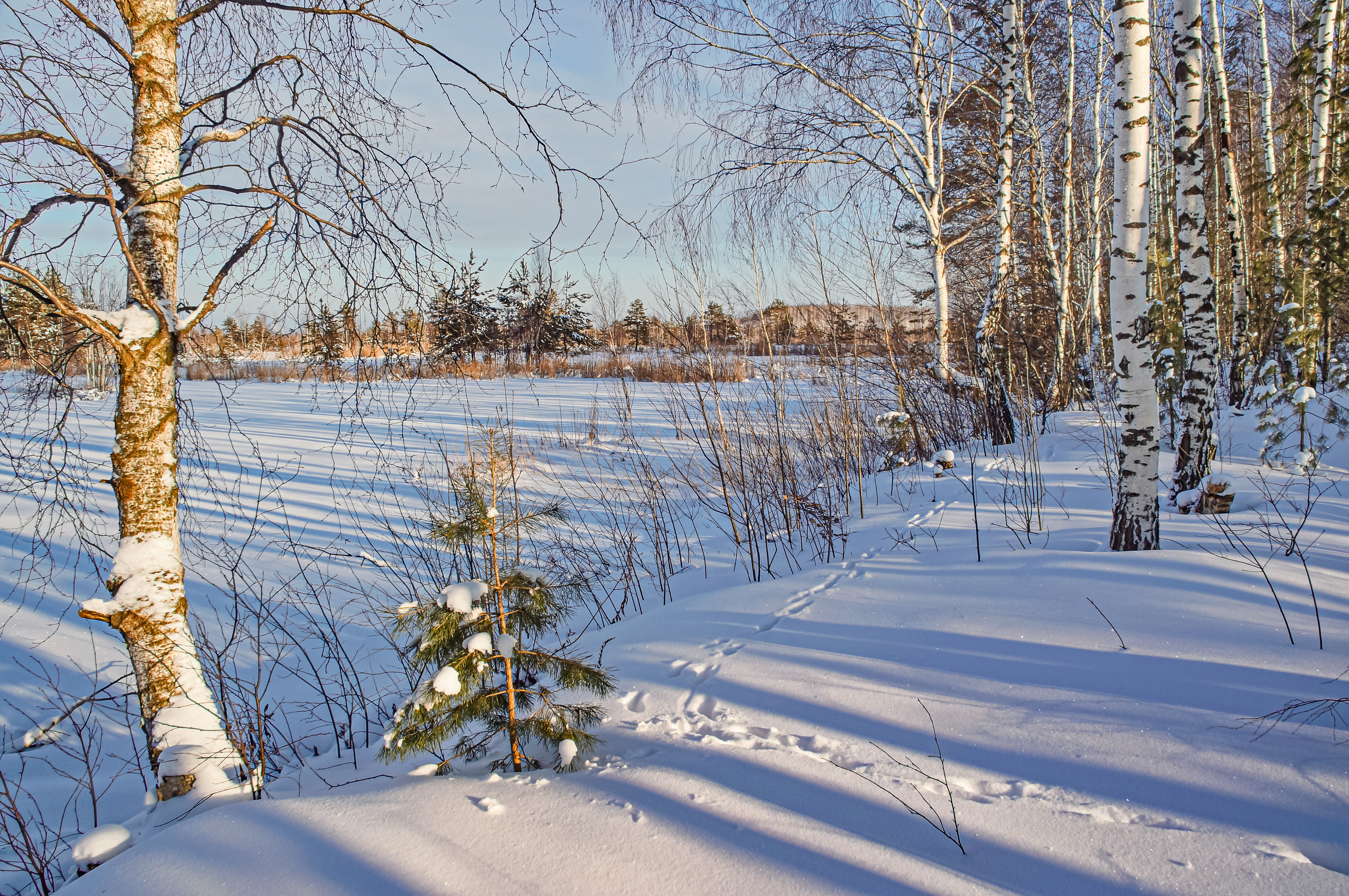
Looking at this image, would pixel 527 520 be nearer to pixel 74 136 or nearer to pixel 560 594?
pixel 560 594

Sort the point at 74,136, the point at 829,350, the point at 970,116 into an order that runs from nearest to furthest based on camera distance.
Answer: the point at 74,136, the point at 829,350, the point at 970,116

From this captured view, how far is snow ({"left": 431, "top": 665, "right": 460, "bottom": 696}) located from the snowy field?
0.96 ft

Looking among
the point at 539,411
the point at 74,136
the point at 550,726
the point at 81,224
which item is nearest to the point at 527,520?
the point at 550,726

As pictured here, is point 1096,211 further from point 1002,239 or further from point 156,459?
point 156,459

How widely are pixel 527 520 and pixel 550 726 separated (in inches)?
22.5

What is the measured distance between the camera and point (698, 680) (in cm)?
229

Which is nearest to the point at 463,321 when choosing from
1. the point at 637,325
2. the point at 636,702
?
the point at 636,702

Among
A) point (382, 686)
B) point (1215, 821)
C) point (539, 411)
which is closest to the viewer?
point (1215, 821)

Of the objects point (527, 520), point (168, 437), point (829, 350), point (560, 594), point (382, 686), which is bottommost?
point (382, 686)

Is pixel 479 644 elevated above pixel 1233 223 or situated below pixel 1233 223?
below

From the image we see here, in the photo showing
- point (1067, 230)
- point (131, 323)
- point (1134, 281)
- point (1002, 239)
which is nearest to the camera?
point (131, 323)

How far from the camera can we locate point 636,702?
2.21 meters

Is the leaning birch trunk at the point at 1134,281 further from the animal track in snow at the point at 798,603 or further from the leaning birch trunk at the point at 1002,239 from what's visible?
the leaning birch trunk at the point at 1002,239

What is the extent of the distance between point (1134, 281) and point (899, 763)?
95.4 inches
